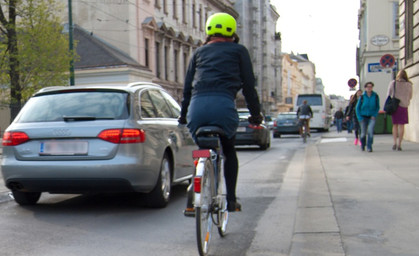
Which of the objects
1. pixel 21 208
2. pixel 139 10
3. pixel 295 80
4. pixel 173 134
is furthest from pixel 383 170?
pixel 295 80

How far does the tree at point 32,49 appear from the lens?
79.2ft

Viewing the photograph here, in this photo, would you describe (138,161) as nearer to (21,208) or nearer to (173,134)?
(173,134)

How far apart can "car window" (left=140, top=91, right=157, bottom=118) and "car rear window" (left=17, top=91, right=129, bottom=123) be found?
0.91 ft

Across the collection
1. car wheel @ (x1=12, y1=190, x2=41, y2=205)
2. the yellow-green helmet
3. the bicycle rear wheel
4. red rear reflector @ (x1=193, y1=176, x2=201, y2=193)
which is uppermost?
the yellow-green helmet

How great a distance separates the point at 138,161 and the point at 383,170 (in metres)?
4.54

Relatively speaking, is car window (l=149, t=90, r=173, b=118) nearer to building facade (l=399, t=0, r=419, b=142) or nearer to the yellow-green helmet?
the yellow-green helmet

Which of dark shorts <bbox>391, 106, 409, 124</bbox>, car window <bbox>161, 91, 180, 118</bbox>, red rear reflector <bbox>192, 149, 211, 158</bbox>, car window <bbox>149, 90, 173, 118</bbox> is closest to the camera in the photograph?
red rear reflector <bbox>192, 149, 211, 158</bbox>

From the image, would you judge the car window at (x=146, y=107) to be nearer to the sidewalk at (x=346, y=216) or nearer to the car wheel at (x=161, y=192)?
the car wheel at (x=161, y=192)

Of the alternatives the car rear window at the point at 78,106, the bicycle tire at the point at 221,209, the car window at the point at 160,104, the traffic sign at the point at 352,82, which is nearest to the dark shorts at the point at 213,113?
the bicycle tire at the point at 221,209

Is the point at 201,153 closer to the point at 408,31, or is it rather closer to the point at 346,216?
the point at 346,216

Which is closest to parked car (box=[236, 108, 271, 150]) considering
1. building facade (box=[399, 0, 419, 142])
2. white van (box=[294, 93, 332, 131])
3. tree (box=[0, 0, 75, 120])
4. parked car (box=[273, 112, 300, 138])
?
building facade (box=[399, 0, 419, 142])

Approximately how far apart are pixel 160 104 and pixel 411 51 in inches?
448

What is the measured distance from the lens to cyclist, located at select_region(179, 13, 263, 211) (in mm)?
4035

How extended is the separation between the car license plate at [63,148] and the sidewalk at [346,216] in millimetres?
2070
